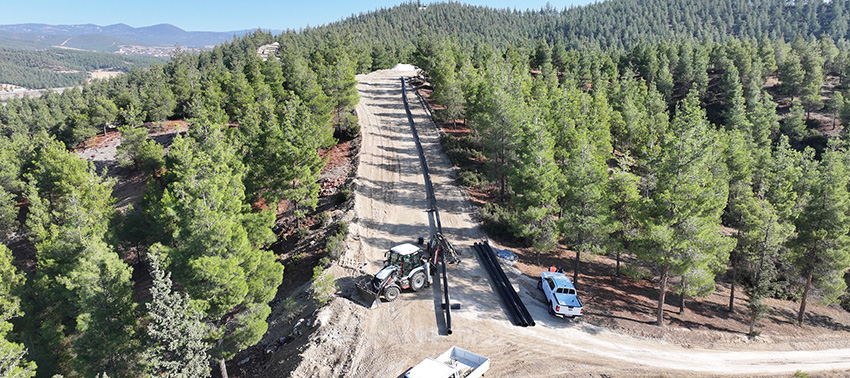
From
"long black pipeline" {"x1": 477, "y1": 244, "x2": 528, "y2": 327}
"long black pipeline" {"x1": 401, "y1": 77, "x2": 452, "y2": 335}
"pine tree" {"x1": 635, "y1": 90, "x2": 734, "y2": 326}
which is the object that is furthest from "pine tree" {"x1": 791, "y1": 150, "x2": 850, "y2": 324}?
"long black pipeline" {"x1": 401, "y1": 77, "x2": 452, "y2": 335}

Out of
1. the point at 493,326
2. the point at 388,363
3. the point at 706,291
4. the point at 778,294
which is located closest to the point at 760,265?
the point at 706,291

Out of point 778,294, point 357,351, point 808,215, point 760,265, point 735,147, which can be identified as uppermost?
point 735,147

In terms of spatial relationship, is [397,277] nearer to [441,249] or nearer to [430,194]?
[441,249]

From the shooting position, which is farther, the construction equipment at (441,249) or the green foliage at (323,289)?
the construction equipment at (441,249)

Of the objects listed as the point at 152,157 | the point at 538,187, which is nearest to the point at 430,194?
the point at 538,187

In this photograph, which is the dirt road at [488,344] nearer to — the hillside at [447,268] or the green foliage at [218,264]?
the hillside at [447,268]

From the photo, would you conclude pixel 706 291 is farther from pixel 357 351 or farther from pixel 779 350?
pixel 357 351

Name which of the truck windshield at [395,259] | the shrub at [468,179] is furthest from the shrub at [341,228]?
the shrub at [468,179]
